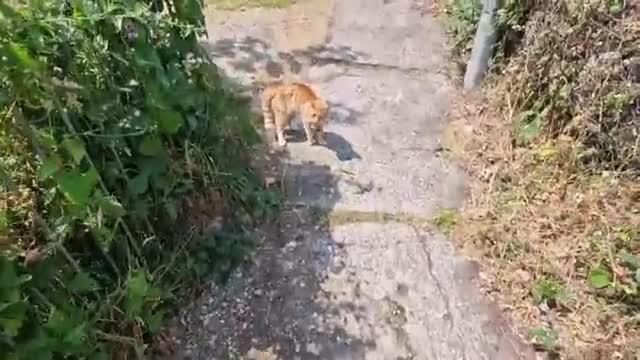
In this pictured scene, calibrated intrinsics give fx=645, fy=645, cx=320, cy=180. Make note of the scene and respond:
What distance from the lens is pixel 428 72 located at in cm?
310

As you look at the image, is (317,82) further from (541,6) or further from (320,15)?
(541,6)

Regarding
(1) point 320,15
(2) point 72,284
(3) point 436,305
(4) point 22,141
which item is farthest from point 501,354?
(1) point 320,15

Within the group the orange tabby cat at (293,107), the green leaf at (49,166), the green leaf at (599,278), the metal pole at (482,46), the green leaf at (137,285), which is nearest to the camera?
the green leaf at (49,166)

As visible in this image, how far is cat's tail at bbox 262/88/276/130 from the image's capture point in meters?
2.58

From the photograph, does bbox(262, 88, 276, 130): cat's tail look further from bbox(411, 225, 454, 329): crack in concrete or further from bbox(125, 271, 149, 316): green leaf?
bbox(125, 271, 149, 316): green leaf

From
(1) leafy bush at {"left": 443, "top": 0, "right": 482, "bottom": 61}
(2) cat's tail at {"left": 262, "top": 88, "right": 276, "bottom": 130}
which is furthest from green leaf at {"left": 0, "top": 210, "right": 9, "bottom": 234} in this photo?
(1) leafy bush at {"left": 443, "top": 0, "right": 482, "bottom": 61}

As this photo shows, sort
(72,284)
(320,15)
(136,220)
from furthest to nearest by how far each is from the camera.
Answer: (320,15), (136,220), (72,284)

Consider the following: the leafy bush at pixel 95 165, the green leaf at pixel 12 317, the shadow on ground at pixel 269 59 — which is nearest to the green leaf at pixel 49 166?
the leafy bush at pixel 95 165

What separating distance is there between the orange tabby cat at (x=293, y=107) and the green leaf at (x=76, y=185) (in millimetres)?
1124

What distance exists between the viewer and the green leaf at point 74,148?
4.95 feet

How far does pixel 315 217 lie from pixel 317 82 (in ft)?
2.71

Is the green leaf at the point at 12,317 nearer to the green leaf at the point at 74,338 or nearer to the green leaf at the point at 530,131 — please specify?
the green leaf at the point at 74,338

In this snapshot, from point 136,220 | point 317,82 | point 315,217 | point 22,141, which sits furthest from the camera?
point 317,82

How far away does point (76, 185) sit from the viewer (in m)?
1.52
